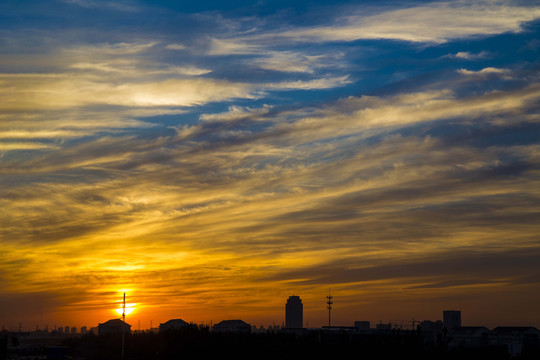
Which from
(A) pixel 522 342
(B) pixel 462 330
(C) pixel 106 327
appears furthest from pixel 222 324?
(A) pixel 522 342

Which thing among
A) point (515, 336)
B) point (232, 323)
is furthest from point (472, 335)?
point (232, 323)

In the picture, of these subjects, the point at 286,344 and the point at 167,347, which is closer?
the point at 286,344

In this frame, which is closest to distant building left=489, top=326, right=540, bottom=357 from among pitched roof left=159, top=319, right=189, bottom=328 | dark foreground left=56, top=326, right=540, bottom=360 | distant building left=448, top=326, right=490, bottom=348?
distant building left=448, top=326, right=490, bottom=348

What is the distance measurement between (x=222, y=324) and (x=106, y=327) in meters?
35.5

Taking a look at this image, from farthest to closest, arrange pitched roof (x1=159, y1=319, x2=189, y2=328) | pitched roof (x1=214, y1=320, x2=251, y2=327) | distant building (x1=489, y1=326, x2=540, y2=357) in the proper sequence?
pitched roof (x1=214, y1=320, x2=251, y2=327) → pitched roof (x1=159, y1=319, x2=189, y2=328) → distant building (x1=489, y1=326, x2=540, y2=357)

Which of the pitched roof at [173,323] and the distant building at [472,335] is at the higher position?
the pitched roof at [173,323]

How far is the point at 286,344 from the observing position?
81.2 metres

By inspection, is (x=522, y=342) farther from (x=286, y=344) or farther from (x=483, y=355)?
(x=286, y=344)

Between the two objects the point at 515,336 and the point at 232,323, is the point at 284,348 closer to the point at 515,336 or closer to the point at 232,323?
the point at 515,336

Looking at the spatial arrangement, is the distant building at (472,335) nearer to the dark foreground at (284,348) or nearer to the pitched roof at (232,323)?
the pitched roof at (232,323)

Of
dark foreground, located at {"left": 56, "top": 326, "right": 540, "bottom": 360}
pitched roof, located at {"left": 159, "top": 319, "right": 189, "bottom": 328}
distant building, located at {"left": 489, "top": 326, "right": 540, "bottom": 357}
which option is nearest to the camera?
dark foreground, located at {"left": 56, "top": 326, "right": 540, "bottom": 360}

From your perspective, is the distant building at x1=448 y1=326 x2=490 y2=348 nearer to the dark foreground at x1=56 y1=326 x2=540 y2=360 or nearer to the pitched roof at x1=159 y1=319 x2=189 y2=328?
the dark foreground at x1=56 y1=326 x2=540 y2=360

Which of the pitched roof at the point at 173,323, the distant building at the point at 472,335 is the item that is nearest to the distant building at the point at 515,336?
the distant building at the point at 472,335

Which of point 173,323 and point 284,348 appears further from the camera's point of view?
point 173,323
